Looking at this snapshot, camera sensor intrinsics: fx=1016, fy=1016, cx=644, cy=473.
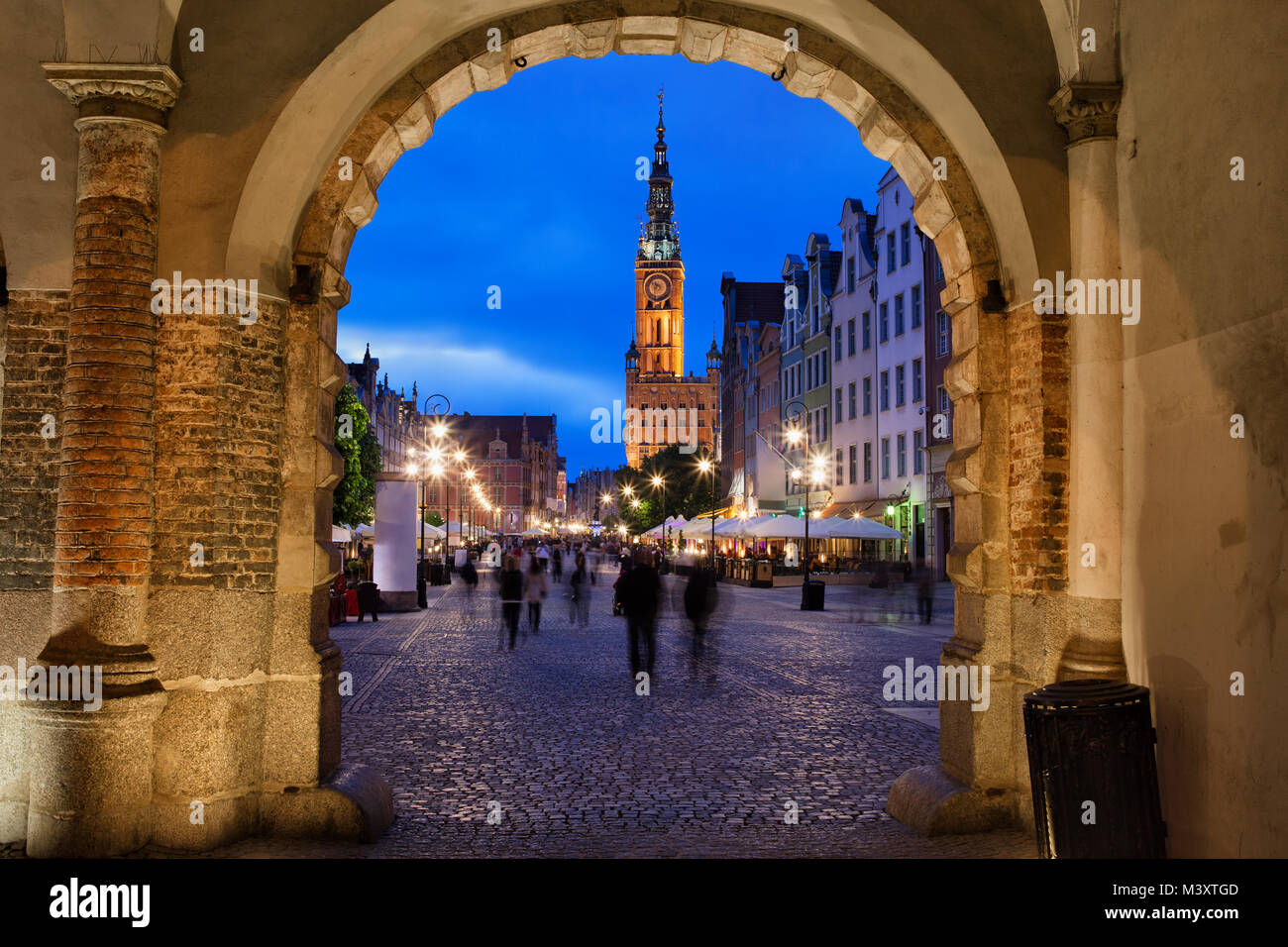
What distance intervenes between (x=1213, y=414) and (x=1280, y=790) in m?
2.08

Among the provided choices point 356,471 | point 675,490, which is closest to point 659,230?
point 675,490

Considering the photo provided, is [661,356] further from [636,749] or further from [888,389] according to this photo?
[636,749]

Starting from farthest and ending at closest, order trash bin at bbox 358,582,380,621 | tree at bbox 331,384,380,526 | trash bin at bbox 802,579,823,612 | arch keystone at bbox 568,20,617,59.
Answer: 1. tree at bbox 331,384,380,526
2. trash bin at bbox 802,579,823,612
3. trash bin at bbox 358,582,380,621
4. arch keystone at bbox 568,20,617,59

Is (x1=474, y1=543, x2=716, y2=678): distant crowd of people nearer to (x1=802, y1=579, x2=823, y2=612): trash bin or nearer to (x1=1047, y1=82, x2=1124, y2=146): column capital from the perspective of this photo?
(x1=802, y1=579, x2=823, y2=612): trash bin

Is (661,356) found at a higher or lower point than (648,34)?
higher

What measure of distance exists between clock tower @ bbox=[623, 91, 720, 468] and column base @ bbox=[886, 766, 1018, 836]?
148849mm

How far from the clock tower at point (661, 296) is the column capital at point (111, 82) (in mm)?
157917

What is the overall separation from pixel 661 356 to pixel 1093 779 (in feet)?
531

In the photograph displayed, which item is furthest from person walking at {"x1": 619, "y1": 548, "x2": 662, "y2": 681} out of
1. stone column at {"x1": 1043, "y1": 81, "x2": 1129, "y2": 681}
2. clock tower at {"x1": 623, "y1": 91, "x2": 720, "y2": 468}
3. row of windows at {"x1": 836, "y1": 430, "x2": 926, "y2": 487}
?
clock tower at {"x1": 623, "y1": 91, "x2": 720, "y2": 468}

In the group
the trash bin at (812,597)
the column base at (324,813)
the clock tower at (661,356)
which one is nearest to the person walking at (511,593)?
the trash bin at (812,597)

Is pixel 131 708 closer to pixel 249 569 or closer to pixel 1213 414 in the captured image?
pixel 249 569

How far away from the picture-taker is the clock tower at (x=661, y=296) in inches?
6511

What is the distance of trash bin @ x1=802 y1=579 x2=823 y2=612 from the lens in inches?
1080

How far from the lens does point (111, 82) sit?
22.1 feet
